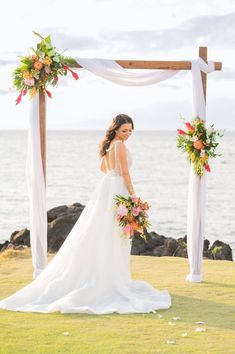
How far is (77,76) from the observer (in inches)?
415

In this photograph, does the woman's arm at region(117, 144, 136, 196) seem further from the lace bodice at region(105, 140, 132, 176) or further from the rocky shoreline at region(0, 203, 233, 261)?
the rocky shoreline at region(0, 203, 233, 261)

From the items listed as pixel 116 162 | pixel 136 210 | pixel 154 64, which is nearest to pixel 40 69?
pixel 154 64

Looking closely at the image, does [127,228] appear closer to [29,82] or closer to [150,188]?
[29,82]

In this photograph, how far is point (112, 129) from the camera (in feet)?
31.2

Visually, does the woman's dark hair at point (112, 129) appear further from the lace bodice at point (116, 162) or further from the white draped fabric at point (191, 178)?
the white draped fabric at point (191, 178)

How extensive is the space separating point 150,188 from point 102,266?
35883 mm

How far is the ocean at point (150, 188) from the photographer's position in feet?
98.5

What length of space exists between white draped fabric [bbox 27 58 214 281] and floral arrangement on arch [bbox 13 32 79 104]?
1.00 feet

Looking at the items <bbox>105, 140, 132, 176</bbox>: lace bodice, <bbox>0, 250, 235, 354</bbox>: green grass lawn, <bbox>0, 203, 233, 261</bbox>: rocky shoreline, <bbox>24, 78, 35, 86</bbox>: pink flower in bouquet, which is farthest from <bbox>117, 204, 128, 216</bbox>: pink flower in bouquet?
<bbox>0, 203, 233, 261</bbox>: rocky shoreline

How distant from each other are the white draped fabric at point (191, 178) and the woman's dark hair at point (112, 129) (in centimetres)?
154

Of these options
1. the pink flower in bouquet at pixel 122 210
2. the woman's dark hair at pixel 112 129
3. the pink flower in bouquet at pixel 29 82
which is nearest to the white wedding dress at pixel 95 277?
the woman's dark hair at pixel 112 129

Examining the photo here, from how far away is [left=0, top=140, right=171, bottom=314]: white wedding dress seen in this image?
907 centimetres

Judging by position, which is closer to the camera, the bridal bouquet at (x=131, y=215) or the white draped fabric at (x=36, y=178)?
the bridal bouquet at (x=131, y=215)

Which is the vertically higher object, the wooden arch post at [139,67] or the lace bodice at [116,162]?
the wooden arch post at [139,67]
